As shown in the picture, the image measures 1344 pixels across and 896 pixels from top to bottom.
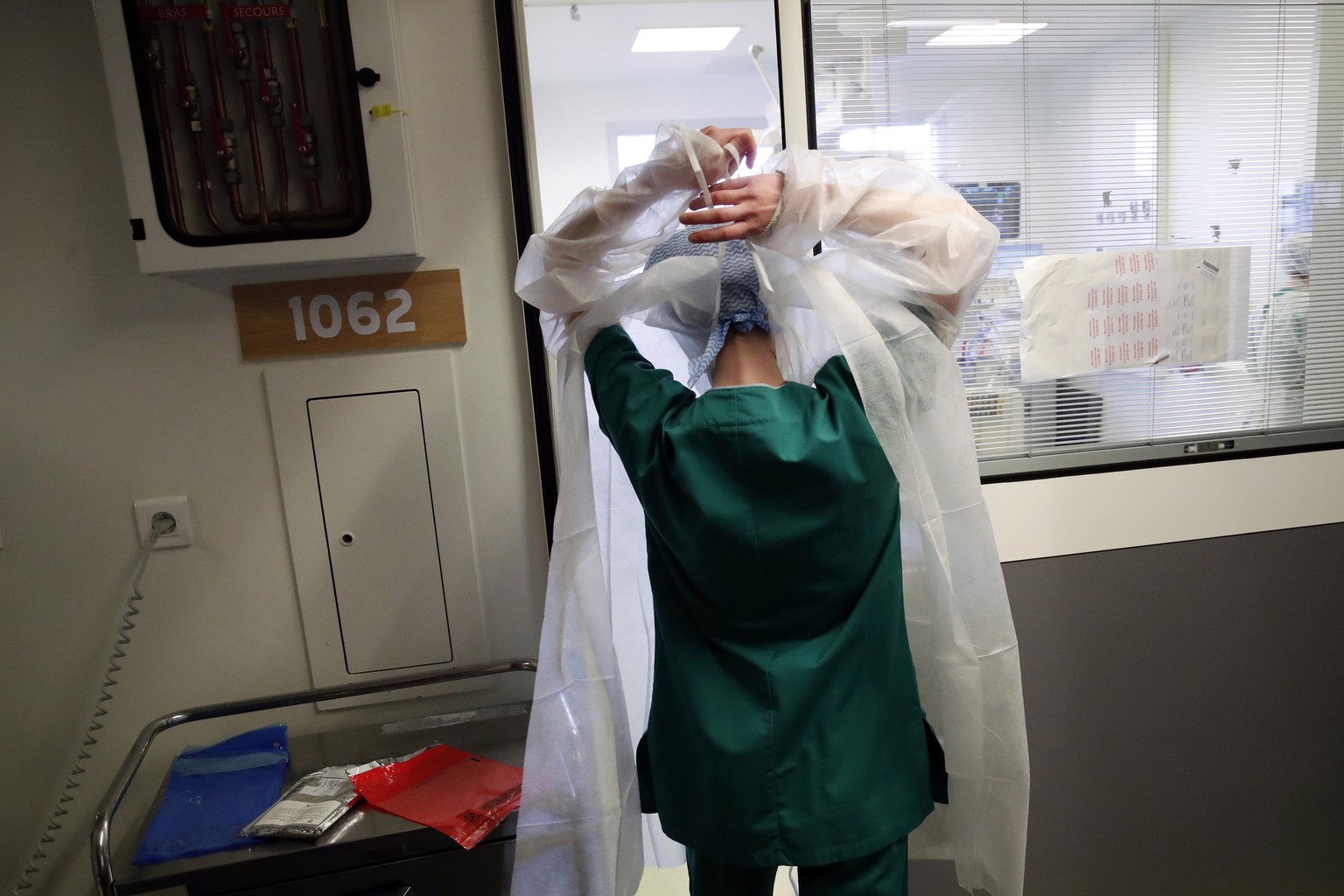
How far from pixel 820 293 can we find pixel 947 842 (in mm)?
764

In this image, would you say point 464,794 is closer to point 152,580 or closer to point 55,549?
point 152,580

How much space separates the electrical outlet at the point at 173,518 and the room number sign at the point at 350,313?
0.89 feet

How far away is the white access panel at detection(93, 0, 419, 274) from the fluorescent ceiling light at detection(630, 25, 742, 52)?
102 inches

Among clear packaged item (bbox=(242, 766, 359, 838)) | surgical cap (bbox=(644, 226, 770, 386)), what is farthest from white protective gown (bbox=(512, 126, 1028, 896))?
clear packaged item (bbox=(242, 766, 359, 838))

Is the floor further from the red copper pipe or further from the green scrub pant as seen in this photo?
the red copper pipe

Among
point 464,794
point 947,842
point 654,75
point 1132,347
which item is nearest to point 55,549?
point 464,794

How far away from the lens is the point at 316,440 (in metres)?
1.30

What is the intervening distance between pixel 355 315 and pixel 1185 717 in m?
1.71

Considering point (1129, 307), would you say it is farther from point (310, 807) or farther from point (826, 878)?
point (310, 807)

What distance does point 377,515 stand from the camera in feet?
4.37

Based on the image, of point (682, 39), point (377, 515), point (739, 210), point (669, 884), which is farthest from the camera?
point (682, 39)

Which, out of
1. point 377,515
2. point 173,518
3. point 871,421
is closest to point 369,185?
point 377,515

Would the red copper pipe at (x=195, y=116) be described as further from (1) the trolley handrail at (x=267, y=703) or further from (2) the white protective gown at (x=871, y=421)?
(1) the trolley handrail at (x=267, y=703)

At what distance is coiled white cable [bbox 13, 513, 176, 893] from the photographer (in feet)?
4.23
